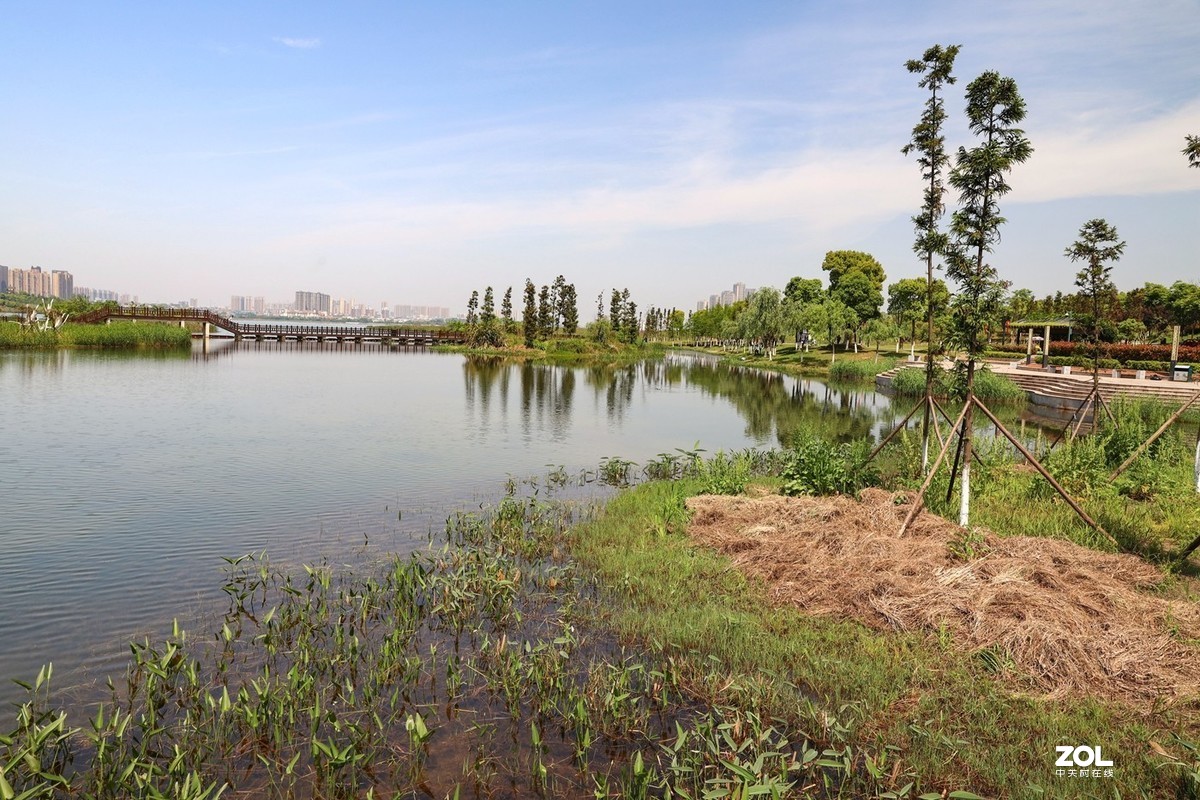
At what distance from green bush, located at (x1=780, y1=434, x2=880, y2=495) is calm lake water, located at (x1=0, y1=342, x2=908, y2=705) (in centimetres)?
769

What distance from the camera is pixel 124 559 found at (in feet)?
38.8

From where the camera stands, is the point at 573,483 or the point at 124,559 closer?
the point at 124,559

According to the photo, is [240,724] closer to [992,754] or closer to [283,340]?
[992,754]

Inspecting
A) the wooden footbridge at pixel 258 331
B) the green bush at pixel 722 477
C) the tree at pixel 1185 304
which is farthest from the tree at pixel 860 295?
the green bush at pixel 722 477

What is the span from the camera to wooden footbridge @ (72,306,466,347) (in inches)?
3492

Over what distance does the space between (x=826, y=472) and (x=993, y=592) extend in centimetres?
674

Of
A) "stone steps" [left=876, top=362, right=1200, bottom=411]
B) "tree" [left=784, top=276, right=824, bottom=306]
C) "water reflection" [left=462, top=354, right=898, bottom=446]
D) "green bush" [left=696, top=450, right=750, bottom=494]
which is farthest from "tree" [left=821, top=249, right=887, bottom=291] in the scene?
"green bush" [left=696, top=450, right=750, bottom=494]

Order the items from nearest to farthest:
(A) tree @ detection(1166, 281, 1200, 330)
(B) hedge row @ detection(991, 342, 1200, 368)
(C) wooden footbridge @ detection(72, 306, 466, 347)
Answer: (B) hedge row @ detection(991, 342, 1200, 368) → (A) tree @ detection(1166, 281, 1200, 330) → (C) wooden footbridge @ detection(72, 306, 466, 347)

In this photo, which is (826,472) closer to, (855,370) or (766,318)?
(855,370)

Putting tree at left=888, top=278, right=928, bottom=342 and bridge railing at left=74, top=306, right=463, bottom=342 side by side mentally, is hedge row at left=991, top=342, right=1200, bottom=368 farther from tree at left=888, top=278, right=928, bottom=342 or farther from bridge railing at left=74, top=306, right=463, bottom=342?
bridge railing at left=74, top=306, right=463, bottom=342

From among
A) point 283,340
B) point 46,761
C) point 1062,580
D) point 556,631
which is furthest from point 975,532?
point 283,340

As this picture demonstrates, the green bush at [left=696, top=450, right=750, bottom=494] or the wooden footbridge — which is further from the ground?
the wooden footbridge

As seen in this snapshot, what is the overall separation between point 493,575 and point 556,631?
1787 mm

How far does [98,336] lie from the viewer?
220 ft
